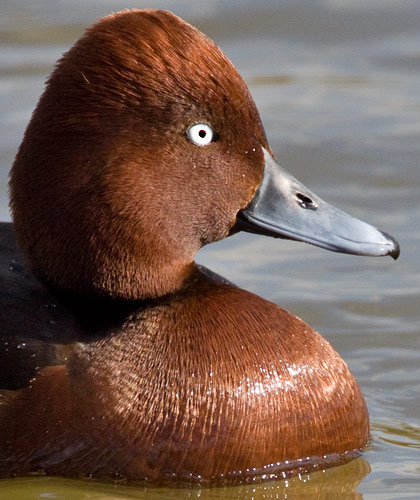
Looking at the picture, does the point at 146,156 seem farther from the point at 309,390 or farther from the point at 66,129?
the point at 309,390

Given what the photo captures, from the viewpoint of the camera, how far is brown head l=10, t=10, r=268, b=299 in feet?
13.2

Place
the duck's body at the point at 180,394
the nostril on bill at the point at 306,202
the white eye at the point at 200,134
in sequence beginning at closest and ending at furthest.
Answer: the duck's body at the point at 180,394
the white eye at the point at 200,134
the nostril on bill at the point at 306,202

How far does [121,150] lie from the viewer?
13.2 feet

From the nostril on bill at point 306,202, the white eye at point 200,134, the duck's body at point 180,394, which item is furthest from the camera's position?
the nostril on bill at point 306,202

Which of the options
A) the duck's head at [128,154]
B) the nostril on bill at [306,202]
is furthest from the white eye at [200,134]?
the nostril on bill at [306,202]

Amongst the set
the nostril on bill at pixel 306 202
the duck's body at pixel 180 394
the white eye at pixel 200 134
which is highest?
the white eye at pixel 200 134

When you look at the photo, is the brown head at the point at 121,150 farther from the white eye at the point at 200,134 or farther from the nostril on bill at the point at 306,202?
the nostril on bill at the point at 306,202

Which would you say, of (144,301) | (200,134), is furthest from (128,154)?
(144,301)

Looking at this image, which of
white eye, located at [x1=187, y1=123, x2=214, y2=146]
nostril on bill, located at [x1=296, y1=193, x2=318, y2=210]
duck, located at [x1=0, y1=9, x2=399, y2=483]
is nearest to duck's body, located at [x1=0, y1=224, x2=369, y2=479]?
duck, located at [x1=0, y1=9, x2=399, y2=483]

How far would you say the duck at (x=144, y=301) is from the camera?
4012mm

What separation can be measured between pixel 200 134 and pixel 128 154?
266mm

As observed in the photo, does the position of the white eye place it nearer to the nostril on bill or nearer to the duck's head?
the duck's head

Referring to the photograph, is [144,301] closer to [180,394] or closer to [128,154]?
[180,394]

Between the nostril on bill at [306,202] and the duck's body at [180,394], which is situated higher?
the nostril on bill at [306,202]
